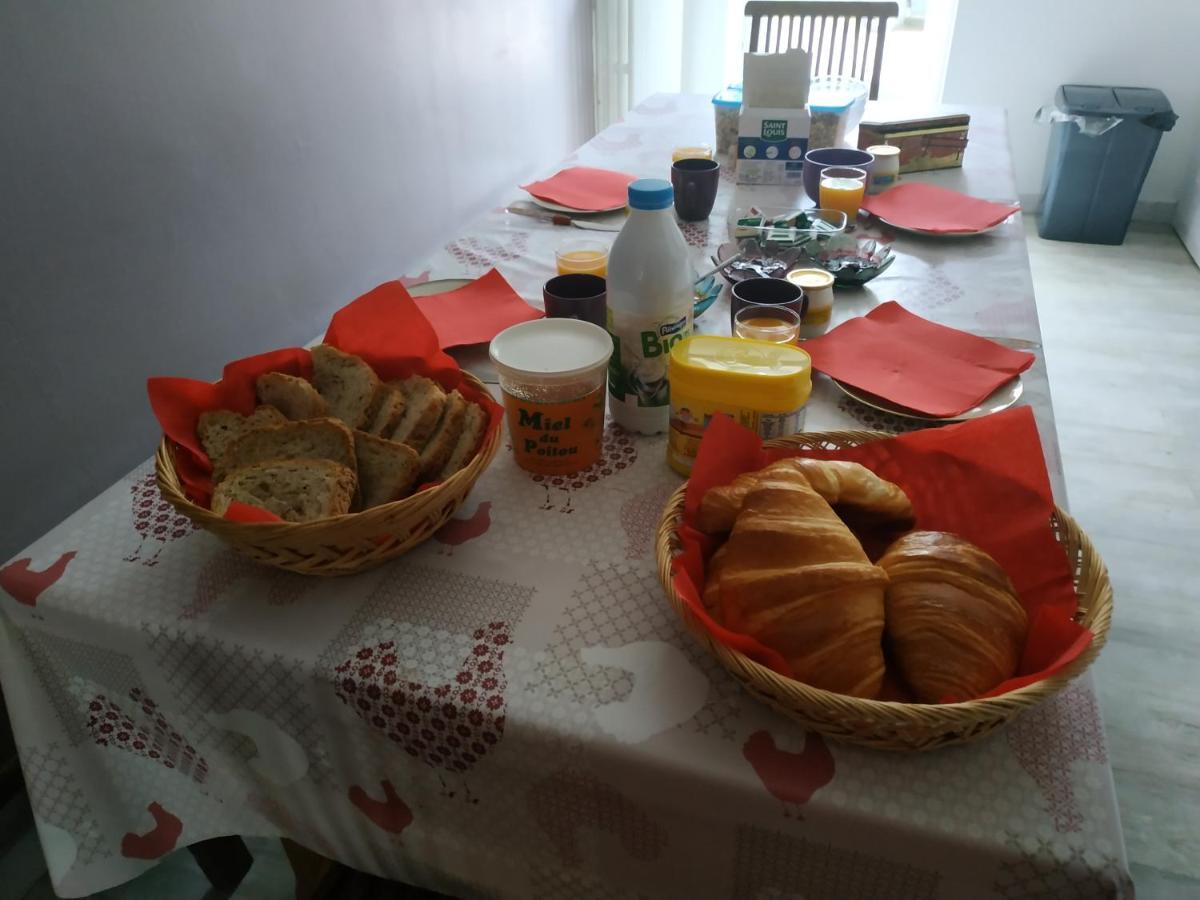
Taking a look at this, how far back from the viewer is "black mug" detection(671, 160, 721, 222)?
1369mm

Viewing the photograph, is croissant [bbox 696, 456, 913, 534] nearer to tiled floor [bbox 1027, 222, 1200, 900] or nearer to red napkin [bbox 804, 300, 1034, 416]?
red napkin [bbox 804, 300, 1034, 416]

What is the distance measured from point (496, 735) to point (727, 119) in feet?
4.80

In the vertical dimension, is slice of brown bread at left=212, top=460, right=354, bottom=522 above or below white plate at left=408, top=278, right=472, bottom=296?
above

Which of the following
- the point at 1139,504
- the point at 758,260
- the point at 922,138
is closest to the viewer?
the point at 758,260

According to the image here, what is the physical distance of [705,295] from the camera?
109 centimetres

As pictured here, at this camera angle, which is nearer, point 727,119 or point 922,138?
point 922,138

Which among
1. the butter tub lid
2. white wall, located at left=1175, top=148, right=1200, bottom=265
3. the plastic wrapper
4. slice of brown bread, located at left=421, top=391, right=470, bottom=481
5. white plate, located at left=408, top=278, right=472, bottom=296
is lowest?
white wall, located at left=1175, top=148, right=1200, bottom=265

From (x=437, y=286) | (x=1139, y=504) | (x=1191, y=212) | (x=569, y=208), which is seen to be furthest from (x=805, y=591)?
(x=1191, y=212)

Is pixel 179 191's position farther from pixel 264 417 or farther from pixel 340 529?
pixel 340 529

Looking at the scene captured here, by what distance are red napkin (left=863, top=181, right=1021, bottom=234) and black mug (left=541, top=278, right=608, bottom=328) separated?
2.15 ft

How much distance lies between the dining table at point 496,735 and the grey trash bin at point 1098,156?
102 inches

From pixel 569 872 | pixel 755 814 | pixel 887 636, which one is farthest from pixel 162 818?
pixel 887 636

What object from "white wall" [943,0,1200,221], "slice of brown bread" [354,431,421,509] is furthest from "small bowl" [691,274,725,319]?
"white wall" [943,0,1200,221]

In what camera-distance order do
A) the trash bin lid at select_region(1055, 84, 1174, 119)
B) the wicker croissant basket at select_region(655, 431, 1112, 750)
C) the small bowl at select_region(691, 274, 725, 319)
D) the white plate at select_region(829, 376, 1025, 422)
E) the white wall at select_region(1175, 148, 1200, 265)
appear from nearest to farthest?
the wicker croissant basket at select_region(655, 431, 1112, 750), the white plate at select_region(829, 376, 1025, 422), the small bowl at select_region(691, 274, 725, 319), the trash bin lid at select_region(1055, 84, 1174, 119), the white wall at select_region(1175, 148, 1200, 265)
